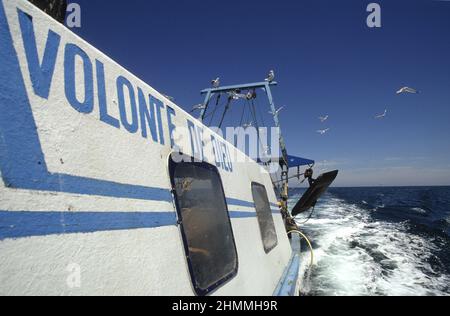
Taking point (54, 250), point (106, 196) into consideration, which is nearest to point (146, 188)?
point (106, 196)

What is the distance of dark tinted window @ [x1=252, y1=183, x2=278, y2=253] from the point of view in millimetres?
4780

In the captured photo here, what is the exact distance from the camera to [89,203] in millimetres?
1395

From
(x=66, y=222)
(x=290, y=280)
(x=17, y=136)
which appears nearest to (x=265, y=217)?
(x=290, y=280)

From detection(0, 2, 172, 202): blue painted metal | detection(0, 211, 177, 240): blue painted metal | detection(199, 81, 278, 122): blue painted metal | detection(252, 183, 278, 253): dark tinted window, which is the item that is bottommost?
detection(252, 183, 278, 253): dark tinted window

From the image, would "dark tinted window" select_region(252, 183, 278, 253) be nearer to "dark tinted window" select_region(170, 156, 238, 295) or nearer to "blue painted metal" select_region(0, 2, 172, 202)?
"dark tinted window" select_region(170, 156, 238, 295)

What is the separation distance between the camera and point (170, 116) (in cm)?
242

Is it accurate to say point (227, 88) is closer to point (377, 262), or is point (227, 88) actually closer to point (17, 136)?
point (377, 262)

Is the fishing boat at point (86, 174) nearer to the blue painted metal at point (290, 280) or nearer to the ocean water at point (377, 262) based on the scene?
the blue painted metal at point (290, 280)

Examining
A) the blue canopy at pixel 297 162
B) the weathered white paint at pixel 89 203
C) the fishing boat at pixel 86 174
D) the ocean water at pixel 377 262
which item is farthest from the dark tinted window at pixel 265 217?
the blue canopy at pixel 297 162

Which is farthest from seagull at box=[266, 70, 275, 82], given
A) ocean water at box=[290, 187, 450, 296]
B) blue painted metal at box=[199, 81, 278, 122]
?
ocean water at box=[290, 187, 450, 296]

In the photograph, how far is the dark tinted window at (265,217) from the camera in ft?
15.7
